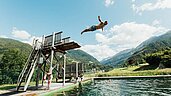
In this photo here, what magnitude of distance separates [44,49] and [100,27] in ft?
43.0

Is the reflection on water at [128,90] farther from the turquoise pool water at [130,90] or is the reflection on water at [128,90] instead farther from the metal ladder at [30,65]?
the metal ladder at [30,65]

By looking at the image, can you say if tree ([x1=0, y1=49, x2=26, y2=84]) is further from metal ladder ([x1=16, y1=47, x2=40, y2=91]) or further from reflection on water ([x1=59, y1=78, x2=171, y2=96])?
reflection on water ([x1=59, y1=78, x2=171, y2=96])

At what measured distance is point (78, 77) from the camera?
2642 centimetres

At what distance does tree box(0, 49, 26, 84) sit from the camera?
28.2 metres

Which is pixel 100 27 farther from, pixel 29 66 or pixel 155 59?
pixel 155 59

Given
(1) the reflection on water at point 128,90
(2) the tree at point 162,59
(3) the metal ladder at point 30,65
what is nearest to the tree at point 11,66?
(3) the metal ladder at point 30,65

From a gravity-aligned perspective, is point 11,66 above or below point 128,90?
above

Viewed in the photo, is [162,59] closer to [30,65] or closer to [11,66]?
[11,66]

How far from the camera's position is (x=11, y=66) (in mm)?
29719

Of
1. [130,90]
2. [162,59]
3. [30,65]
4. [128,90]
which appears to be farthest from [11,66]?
[162,59]

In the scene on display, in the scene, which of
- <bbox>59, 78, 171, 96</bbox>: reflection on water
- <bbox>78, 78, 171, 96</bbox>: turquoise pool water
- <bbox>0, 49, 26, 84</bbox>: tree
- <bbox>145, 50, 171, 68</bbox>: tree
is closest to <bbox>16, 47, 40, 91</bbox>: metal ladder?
<bbox>59, 78, 171, 96</bbox>: reflection on water

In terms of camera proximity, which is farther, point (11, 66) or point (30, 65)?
point (11, 66)

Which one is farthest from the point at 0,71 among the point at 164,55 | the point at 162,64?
the point at 164,55

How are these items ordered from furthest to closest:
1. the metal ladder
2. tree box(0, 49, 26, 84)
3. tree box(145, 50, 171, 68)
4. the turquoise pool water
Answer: tree box(145, 50, 171, 68) → tree box(0, 49, 26, 84) → the metal ladder → the turquoise pool water
